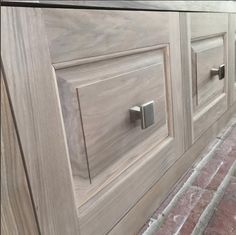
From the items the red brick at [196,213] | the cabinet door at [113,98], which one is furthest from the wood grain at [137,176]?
the red brick at [196,213]

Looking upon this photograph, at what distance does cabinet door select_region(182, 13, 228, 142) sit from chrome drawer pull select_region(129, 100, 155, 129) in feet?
0.61

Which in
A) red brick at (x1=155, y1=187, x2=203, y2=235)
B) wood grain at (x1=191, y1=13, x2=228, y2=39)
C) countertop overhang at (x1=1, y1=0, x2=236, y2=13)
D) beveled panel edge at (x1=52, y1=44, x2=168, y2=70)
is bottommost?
red brick at (x1=155, y1=187, x2=203, y2=235)

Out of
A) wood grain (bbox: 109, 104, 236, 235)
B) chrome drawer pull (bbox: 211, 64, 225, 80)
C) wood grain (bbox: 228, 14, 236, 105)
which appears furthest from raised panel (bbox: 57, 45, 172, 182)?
wood grain (bbox: 228, 14, 236, 105)

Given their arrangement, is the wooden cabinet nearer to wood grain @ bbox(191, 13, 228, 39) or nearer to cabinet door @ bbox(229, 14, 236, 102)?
wood grain @ bbox(191, 13, 228, 39)

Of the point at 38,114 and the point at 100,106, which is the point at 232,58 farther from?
the point at 38,114

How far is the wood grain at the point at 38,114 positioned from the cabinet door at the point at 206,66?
0.41 metres

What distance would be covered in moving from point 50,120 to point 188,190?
0.45 meters

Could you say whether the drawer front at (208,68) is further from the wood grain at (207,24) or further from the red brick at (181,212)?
the red brick at (181,212)

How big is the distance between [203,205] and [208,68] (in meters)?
0.39

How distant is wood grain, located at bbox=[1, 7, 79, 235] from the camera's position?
1.05 ft

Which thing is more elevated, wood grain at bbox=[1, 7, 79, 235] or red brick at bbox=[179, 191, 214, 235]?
wood grain at bbox=[1, 7, 79, 235]

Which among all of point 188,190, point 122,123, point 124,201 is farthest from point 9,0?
point 188,190

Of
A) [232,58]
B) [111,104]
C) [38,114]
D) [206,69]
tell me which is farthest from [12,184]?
[232,58]

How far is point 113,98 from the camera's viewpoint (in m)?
0.48
